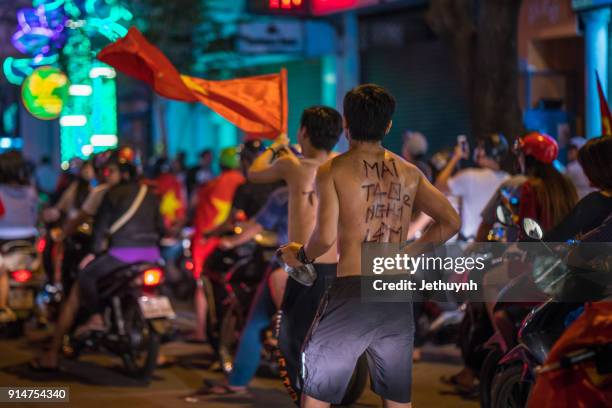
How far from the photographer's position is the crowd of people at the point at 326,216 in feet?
16.3

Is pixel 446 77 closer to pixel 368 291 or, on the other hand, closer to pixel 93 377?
pixel 93 377

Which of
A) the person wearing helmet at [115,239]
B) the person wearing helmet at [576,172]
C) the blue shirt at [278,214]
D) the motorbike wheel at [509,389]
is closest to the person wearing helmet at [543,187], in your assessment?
the motorbike wheel at [509,389]

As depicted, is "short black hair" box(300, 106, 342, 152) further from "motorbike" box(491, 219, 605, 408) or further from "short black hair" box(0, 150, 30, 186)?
"short black hair" box(0, 150, 30, 186)

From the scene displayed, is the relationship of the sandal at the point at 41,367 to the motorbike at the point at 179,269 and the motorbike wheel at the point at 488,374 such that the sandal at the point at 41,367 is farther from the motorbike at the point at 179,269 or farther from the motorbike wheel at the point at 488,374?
the motorbike at the point at 179,269

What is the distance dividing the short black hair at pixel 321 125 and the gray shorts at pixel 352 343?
6.07 ft

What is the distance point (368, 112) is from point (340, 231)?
0.55 m

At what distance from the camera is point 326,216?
4.94 m

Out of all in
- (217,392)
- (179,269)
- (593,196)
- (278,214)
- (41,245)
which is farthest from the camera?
(179,269)

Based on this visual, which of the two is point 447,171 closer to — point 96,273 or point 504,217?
point 96,273

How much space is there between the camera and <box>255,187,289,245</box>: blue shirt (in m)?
8.02

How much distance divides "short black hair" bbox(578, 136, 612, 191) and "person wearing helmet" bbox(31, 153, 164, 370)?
465cm

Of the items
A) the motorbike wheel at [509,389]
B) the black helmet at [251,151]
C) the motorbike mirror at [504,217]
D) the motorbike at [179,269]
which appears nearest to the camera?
the motorbike wheel at [509,389]

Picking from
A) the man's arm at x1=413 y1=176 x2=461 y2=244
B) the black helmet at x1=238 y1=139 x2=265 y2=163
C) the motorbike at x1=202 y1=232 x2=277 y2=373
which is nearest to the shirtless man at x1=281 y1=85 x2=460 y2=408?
the man's arm at x1=413 y1=176 x2=461 y2=244

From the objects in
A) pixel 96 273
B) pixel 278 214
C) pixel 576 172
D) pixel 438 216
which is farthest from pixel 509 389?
pixel 576 172
